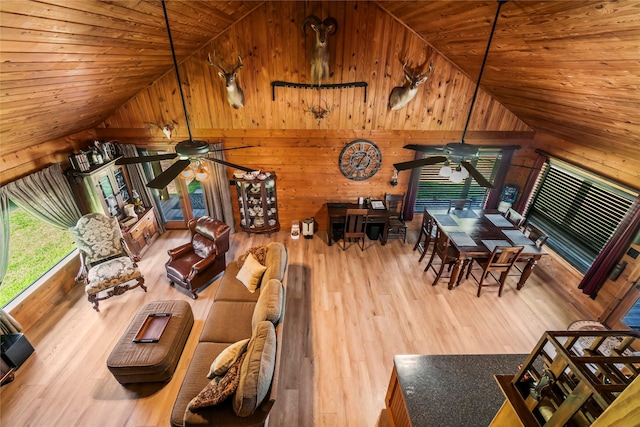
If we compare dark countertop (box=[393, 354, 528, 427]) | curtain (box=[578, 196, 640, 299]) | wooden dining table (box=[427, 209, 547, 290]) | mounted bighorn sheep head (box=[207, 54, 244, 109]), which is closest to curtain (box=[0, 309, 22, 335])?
mounted bighorn sheep head (box=[207, 54, 244, 109])

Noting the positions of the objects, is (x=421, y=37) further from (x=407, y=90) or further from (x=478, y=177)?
(x=478, y=177)

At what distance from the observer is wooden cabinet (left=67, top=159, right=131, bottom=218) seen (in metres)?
4.32

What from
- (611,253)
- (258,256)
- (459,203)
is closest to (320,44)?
(258,256)

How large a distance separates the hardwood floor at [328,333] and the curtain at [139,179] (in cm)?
98

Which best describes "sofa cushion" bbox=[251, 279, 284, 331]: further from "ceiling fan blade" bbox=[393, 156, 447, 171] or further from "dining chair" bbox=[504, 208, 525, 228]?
"dining chair" bbox=[504, 208, 525, 228]

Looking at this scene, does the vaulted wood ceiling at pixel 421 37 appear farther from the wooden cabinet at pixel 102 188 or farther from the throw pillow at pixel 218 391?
the throw pillow at pixel 218 391

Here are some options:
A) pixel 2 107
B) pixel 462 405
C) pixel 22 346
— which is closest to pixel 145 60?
pixel 2 107

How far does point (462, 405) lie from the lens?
2.04m

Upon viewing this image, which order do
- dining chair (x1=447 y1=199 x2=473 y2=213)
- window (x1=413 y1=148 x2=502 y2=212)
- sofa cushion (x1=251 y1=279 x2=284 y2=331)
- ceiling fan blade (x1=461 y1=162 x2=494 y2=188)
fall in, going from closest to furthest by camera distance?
ceiling fan blade (x1=461 y1=162 x2=494 y2=188)
sofa cushion (x1=251 y1=279 x2=284 y2=331)
dining chair (x1=447 y1=199 x2=473 y2=213)
window (x1=413 y1=148 x2=502 y2=212)

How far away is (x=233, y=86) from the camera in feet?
13.9

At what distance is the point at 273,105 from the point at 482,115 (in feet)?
12.3

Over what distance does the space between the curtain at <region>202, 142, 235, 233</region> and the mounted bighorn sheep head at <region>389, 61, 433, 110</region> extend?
316cm

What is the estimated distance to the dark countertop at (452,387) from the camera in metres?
1.97

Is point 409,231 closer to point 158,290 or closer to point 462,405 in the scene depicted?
point 462,405
